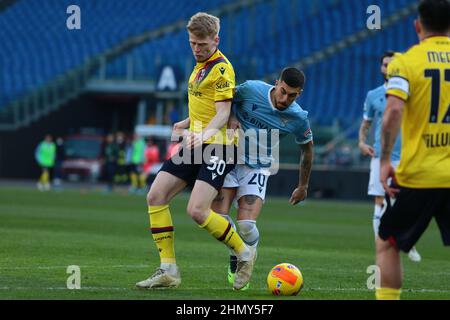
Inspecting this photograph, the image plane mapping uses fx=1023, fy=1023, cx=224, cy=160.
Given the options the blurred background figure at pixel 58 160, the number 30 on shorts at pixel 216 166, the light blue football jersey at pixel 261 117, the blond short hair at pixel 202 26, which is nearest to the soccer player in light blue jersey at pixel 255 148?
the light blue football jersey at pixel 261 117

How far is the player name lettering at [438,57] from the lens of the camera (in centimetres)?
668

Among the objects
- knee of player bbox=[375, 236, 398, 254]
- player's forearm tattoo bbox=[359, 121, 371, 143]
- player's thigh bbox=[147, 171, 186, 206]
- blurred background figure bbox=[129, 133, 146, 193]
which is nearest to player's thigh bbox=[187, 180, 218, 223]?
player's thigh bbox=[147, 171, 186, 206]

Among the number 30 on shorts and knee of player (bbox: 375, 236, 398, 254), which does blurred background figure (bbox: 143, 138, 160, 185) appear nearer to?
the number 30 on shorts

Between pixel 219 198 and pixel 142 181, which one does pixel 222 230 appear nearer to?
pixel 219 198

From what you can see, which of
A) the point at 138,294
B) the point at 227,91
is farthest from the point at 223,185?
the point at 138,294

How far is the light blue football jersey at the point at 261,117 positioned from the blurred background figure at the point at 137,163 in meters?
25.7

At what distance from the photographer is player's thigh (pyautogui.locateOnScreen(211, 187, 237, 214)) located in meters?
9.80

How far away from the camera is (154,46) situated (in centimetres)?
4150

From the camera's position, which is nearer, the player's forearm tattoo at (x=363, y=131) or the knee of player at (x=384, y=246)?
the knee of player at (x=384, y=246)

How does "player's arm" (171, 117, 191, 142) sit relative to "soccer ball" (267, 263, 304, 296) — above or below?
above

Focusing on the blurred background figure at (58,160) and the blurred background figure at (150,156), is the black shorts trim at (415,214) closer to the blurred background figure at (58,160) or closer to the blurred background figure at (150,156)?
the blurred background figure at (150,156)

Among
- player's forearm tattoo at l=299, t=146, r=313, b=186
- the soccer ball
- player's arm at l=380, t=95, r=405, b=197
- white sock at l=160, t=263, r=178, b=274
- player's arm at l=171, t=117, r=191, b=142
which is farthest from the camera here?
player's forearm tattoo at l=299, t=146, r=313, b=186

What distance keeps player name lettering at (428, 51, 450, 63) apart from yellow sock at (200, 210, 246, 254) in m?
2.98
